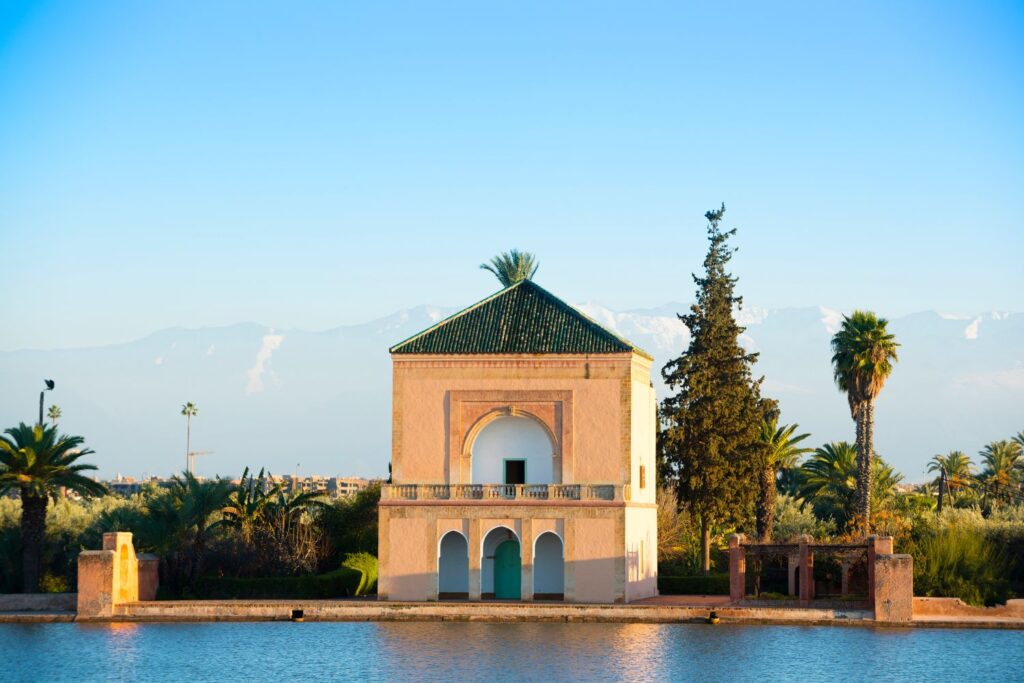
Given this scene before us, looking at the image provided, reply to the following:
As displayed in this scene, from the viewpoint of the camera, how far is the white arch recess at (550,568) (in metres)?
44.2

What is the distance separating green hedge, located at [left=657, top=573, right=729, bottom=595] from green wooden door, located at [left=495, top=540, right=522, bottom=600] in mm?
5693

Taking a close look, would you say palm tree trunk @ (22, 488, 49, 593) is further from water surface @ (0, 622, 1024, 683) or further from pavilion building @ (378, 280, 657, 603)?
pavilion building @ (378, 280, 657, 603)

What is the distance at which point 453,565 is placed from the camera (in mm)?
44562

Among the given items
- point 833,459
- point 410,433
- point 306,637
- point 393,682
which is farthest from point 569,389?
point 833,459

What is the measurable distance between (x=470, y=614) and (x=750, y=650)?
905cm

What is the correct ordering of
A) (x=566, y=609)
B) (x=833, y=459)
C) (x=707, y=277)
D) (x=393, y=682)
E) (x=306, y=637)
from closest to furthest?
(x=393, y=682)
(x=306, y=637)
(x=566, y=609)
(x=707, y=277)
(x=833, y=459)

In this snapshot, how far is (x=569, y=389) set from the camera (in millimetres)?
43625

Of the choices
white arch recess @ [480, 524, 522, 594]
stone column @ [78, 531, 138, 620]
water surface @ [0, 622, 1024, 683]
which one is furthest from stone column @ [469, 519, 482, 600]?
stone column @ [78, 531, 138, 620]

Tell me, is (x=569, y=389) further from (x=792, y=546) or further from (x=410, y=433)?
(x=792, y=546)

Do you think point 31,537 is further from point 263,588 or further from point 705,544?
point 705,544

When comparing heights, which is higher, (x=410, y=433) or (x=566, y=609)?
(x=410, y=433)

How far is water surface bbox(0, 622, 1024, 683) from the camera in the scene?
29906 mm

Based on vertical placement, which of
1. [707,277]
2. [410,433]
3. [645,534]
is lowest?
[645,534]

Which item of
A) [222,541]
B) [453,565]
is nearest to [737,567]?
[453,565]
